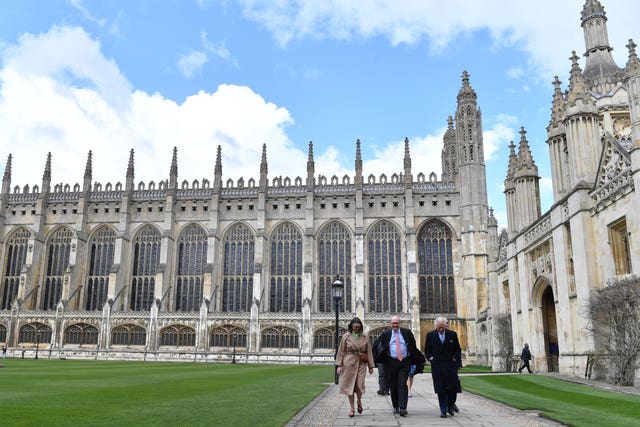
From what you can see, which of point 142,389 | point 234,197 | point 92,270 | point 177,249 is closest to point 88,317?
point 92,270

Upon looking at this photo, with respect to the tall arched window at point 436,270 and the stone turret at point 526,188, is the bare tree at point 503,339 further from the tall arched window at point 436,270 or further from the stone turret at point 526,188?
the tall arched window at point 436,270

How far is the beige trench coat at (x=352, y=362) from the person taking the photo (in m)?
9.53

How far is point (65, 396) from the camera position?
11.8m

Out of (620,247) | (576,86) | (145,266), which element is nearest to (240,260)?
(145,266)

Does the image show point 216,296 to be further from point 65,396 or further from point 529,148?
point 65,396

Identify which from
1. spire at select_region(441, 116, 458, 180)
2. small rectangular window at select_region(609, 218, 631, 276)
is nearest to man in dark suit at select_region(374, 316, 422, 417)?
small rectangular window at select_region(609, 218, 631, 276)

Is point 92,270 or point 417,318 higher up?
point 92,270

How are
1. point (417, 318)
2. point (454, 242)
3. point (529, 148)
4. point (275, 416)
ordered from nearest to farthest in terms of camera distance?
point (275, 416) < point (529, 148) < point (417, 318) < point (454, 242)

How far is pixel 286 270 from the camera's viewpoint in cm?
4812

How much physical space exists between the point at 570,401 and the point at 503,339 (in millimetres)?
17472

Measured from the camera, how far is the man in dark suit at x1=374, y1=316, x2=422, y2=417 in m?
9.41

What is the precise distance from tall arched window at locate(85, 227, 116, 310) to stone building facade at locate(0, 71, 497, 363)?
122mm

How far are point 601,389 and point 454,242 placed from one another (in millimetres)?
32538

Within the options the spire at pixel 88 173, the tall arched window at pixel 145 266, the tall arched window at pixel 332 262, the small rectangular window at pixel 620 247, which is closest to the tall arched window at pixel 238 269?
the tall arched window at pixel 332 262
